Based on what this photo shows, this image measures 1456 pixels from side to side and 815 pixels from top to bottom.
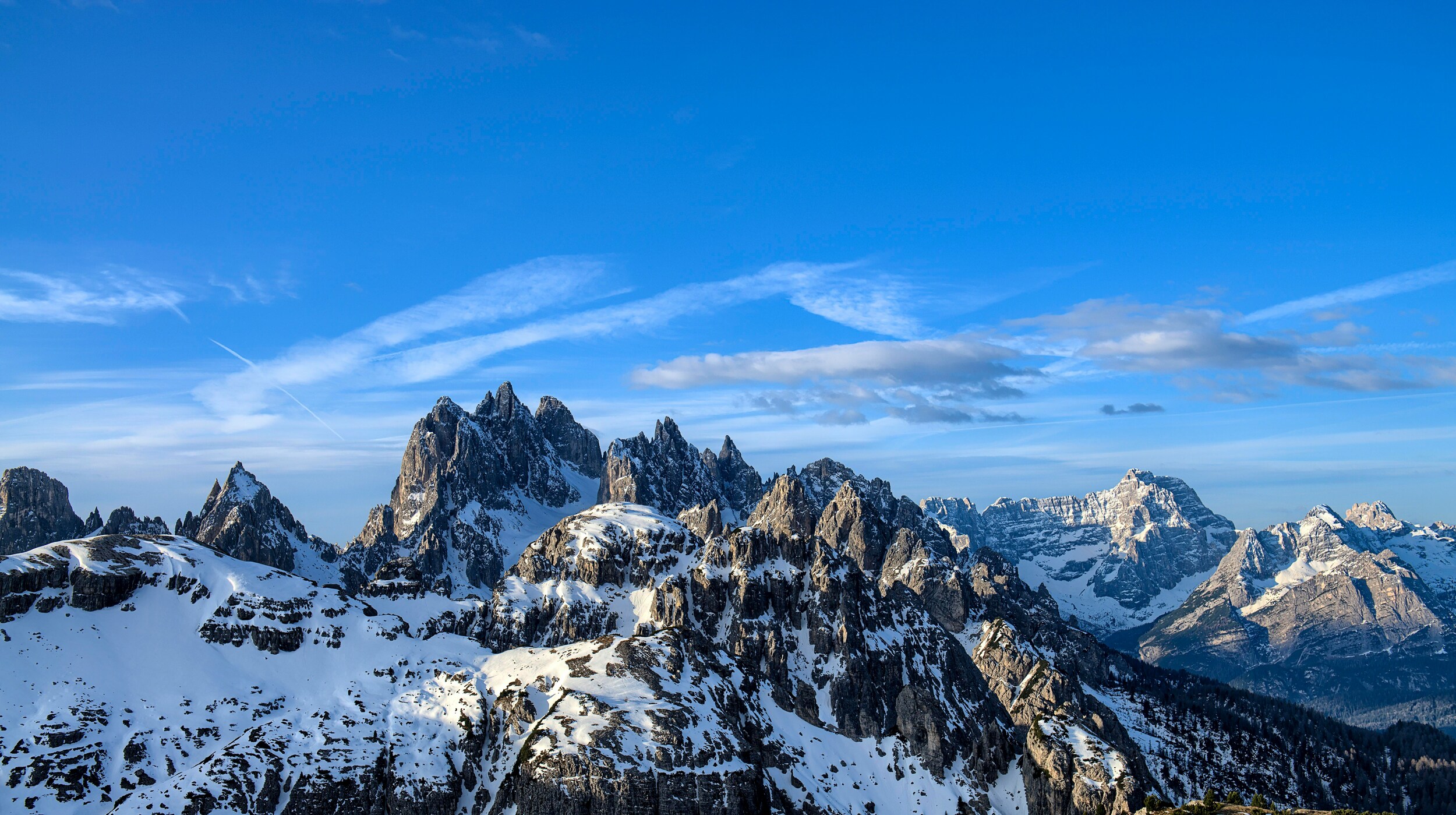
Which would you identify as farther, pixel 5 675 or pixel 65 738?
pixel 5 675

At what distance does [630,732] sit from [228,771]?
6839cm

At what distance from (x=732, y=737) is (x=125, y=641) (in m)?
133

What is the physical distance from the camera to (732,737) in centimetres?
17088

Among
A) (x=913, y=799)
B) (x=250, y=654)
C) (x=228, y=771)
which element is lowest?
(x=913, y=799)

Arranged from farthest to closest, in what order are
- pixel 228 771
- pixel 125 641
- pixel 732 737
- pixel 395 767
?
pixel 125 641
pixel 732 737
pixel 395 767
pixel 228 771

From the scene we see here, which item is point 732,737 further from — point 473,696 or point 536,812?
point 473,696

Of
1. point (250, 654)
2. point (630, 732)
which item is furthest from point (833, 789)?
point (250, 654)

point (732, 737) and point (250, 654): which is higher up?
point (250, 654)

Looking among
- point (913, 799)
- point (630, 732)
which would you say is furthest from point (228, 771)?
point (913, 799)

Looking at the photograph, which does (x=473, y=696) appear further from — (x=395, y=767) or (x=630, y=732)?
(x=630, y=732)

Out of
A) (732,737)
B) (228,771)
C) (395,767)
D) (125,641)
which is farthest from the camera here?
(125,641)

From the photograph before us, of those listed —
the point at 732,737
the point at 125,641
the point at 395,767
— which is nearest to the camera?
the point at 395,767

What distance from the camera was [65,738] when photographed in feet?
503

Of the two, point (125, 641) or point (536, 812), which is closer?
point (536, 812)
